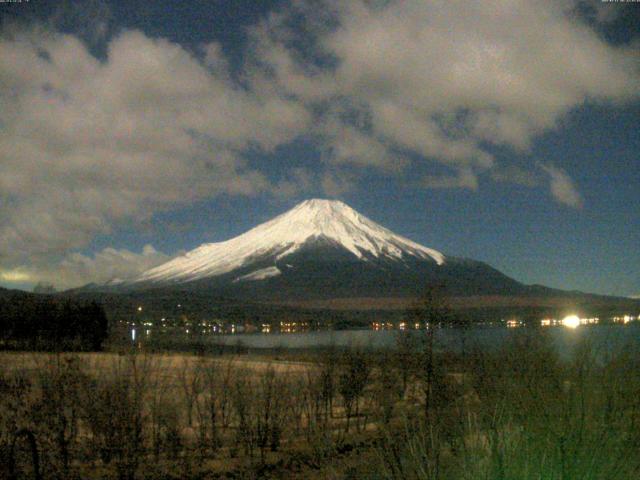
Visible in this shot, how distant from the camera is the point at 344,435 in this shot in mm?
20234

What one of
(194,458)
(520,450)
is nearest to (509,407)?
(520,450)

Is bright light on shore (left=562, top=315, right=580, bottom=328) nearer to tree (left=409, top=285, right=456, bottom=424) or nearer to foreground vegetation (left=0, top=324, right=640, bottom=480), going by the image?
foreground vegetation (left=0, top=324, right=640, bottom=480)

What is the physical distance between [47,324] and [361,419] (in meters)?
14.1

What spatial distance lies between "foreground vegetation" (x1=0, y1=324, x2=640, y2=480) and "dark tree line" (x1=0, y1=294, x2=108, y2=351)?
722 millimetres

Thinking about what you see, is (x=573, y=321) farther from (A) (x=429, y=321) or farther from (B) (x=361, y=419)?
(B) (x=361, y=419)

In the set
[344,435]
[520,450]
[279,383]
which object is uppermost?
[520,450]

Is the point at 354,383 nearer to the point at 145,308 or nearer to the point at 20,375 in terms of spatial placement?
the point at 20,375

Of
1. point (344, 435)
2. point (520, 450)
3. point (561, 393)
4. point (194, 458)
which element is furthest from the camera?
point (344, 435)

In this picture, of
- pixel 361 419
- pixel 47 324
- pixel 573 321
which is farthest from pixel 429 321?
pixel 47 324

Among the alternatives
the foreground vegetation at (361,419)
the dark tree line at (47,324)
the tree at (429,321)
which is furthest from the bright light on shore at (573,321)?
the dark tree line at (47,324)

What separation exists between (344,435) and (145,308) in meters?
94.0

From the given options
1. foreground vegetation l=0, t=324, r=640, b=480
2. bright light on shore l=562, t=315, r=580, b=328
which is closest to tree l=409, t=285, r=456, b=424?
foreground vegetation l=0, t=324, r=640, b=480

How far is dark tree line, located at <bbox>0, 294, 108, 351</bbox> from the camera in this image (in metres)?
15.8

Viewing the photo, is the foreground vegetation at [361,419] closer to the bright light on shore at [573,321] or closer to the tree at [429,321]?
the tree at [429,321]
